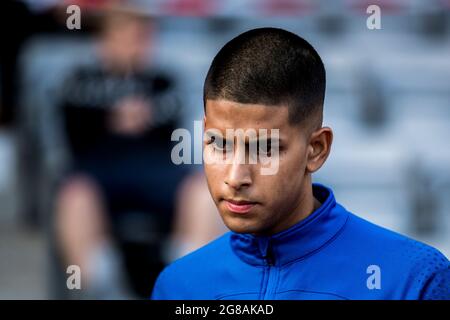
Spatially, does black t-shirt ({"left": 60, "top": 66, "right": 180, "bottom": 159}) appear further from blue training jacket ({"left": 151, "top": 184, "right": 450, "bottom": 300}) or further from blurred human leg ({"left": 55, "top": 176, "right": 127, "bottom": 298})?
blue training jacket ({"left": 151, "top": 184, "right": 450, "bottom": 300})

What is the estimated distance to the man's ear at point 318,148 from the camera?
1.74 m

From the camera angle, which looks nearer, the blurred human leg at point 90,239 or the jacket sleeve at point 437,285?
the jacket sleeve at point 437,285

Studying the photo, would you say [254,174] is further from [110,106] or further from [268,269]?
[110,106]

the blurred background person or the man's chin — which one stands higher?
the man's chin

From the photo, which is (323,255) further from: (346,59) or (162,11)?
(346,59)

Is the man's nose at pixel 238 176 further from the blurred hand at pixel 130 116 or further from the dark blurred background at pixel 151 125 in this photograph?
the blurred hand at pixel 130 116

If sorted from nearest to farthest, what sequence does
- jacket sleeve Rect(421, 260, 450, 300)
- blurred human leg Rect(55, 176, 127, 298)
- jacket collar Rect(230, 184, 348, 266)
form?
jacket sleeve Rect(421, 260, 450, 300)
jacket collar Rect(230, 184, 348, 266)
blurred human leg Rect(55, 176, 127, 298)

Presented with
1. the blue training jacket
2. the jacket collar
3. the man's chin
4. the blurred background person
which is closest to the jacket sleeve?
the blue training jacket

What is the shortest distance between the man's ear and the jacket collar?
9 centimetres

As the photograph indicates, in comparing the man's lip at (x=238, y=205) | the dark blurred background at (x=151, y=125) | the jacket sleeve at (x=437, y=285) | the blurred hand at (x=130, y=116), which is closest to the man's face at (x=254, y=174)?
the man's lip at (x=238, y=205)

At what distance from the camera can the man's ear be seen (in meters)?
1.74

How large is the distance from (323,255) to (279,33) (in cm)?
43

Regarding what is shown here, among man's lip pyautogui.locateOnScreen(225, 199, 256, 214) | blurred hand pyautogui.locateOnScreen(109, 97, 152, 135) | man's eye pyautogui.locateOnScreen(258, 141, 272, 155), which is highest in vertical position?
man's eye pyautogui.locateOnScreen(258, 141, 272, 155)

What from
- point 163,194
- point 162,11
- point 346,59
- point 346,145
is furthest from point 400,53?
point 163,194
